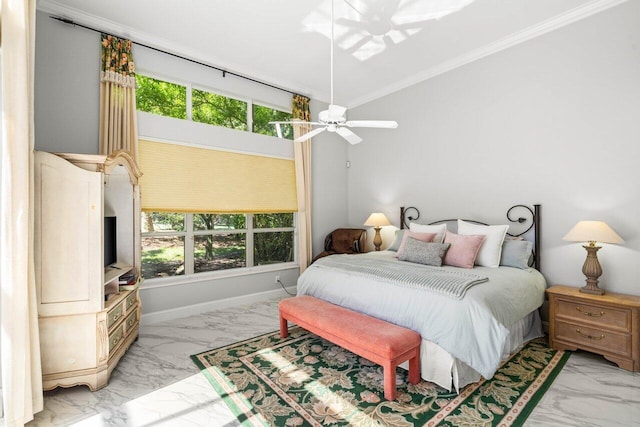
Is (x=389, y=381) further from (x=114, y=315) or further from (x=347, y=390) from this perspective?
(x=114, y=315)

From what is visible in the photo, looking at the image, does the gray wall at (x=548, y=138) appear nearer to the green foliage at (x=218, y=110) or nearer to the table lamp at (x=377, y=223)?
the table lamp at (x=377, y=223)

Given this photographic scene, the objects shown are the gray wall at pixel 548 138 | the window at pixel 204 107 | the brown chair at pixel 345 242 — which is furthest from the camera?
the brown chair at pixel 345 242

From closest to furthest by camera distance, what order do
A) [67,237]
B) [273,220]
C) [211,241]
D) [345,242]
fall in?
[67,237] < [211,241] < [273,220] < [345,242]

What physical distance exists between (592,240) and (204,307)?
4.29m

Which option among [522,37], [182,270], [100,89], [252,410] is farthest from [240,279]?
[522,37]

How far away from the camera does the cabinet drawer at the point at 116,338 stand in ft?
7.84

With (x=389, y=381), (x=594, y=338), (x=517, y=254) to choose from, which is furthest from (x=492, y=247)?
(x=389, y=381)

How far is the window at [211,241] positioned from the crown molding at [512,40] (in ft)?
9.36

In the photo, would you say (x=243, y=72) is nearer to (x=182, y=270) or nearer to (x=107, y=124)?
(x=107, y=124)

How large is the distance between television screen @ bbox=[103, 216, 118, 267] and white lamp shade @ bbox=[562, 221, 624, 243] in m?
4.21

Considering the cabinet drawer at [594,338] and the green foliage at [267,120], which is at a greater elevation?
the green foliage at [267,120]

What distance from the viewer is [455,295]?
7.41 ft

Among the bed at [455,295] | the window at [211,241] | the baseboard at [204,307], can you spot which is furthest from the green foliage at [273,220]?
the bed at [455,295]

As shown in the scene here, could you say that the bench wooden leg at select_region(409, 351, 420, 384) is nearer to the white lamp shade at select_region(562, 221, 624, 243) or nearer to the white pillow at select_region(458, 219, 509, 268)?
the white pillow at select_region(458, 219, 509, 268)
